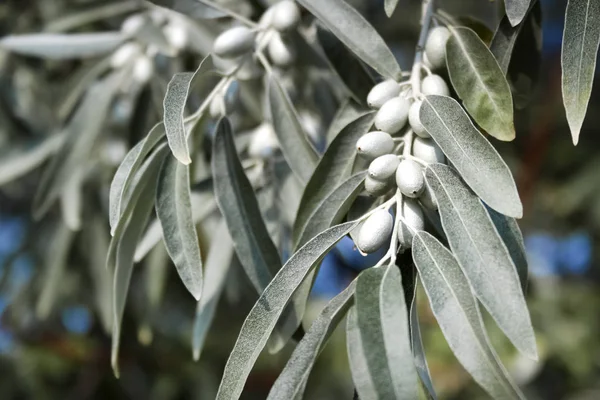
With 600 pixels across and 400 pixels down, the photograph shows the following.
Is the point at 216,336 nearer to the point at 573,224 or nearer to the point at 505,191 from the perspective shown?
the point at 573,224

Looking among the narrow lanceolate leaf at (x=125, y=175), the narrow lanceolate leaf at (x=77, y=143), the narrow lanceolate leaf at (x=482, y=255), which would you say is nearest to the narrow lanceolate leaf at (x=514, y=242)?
the narrow lanceolate leaf at (x=482, y=255)

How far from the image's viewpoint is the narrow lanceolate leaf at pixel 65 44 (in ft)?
3.61

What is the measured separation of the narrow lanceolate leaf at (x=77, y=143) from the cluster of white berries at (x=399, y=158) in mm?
534

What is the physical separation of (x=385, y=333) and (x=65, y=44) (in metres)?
0.79

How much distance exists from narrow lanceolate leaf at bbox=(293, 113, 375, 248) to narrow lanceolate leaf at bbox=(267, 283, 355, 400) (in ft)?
0.42

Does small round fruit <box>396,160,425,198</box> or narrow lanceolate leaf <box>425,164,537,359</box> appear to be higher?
small round fruit <box>396,160,425,198</box>

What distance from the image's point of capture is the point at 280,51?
846 mm

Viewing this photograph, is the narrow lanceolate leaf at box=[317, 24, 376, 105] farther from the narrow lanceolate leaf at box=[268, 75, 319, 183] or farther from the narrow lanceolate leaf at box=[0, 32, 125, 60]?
the narrow lanceolate leaf at box=[0, 32, 125, 60]

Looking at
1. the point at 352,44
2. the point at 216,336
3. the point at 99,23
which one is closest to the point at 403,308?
the point at 352,44

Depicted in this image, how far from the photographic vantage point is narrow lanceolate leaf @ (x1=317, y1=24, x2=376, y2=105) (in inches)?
30.9

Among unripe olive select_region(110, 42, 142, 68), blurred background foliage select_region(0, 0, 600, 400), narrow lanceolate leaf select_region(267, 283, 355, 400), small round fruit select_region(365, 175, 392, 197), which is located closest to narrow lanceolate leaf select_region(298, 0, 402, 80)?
small round fruit select_region(365, 175, 392, 197)

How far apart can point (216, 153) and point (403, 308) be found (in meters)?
0.32

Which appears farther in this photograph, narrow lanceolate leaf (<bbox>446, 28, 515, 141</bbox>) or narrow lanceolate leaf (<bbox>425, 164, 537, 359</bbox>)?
narrow lanceolate leaf (<bbox>446, 28, 515, 141</bbox>)

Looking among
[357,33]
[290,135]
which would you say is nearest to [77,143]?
[290,135]
